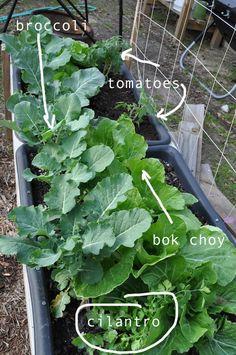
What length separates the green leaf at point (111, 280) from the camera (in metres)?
1.04

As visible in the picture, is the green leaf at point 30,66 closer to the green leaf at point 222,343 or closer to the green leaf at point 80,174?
the green leaf at point 80,174

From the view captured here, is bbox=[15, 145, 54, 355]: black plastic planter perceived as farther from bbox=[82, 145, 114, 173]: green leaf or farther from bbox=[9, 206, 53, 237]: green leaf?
bbox=[82, 145, 114, 173]: green leaf

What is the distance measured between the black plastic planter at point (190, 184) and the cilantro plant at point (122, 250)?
188 mm

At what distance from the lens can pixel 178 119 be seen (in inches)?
125

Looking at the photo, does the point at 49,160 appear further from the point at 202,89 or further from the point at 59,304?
the point at 202,89

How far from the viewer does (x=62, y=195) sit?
118cm

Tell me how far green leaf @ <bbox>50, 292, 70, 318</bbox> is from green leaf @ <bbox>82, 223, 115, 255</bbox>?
0.18 m

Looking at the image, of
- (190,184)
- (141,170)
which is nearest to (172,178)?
(190,184)

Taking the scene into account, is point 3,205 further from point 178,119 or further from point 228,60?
point 228,60

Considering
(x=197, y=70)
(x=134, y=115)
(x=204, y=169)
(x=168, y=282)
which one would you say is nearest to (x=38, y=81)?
(x=134, y=115)

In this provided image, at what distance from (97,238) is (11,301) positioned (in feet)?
3.12

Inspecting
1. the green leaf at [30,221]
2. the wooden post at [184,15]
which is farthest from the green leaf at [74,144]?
the wooden post at [184,15]

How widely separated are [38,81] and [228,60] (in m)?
3.07

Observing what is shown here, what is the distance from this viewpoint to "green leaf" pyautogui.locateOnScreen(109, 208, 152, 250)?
104 centimetres
